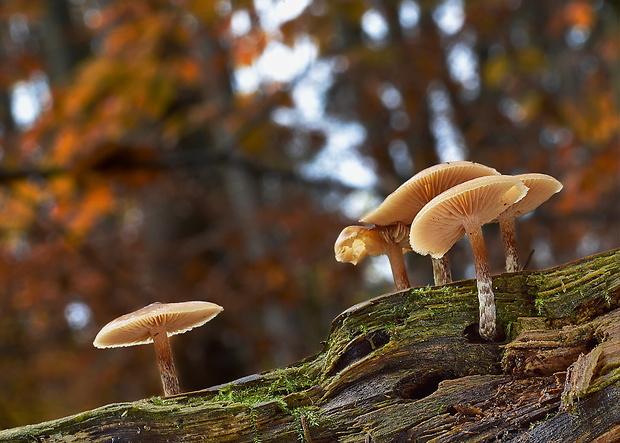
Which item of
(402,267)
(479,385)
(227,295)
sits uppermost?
(227,295)

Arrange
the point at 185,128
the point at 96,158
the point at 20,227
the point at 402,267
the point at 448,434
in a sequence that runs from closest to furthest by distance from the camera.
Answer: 1. the point at 448,434
2. the point at 402,267
3. the point at 96,158
4. the point at 20,227
5. the point at 185,128

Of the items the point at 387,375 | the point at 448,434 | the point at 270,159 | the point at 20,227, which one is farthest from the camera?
the point at 270,159

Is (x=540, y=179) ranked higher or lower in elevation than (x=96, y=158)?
lower

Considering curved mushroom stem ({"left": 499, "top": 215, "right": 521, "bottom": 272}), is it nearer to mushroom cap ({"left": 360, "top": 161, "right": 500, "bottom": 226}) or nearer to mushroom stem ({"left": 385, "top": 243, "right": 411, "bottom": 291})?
mushroom cap ({"left": 360, "top": 161, "right": 500, "bottom": 226})

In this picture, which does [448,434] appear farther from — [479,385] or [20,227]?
[20,227]

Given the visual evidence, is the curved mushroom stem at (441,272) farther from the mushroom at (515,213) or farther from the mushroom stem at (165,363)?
the mushroom stem at (165,363)

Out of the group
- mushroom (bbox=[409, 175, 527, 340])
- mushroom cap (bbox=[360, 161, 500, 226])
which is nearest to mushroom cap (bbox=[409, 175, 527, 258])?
mushroom (bbox=[409, 175, 527, 340])

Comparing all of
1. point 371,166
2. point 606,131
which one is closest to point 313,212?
point 371,166
